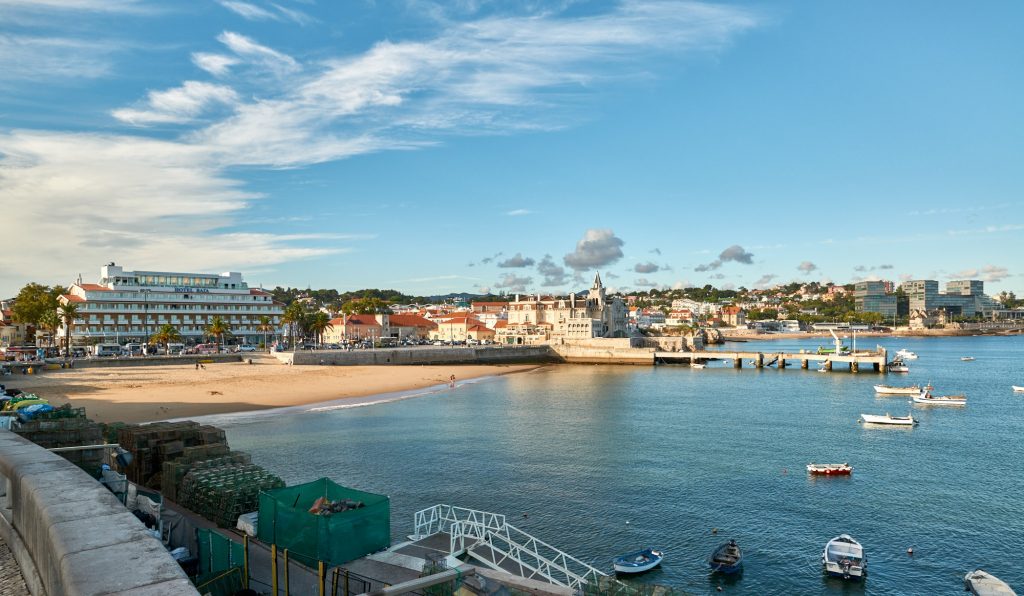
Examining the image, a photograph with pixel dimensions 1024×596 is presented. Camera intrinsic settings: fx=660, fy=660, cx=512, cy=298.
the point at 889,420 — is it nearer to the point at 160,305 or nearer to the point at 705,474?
the point at 705,474

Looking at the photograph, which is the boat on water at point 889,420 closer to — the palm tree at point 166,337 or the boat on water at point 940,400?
the boat on water at point 940,400

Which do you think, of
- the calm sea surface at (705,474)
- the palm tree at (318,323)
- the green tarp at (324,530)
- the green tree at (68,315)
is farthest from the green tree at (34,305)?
the green tarp at (324,530)

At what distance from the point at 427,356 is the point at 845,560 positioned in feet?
285

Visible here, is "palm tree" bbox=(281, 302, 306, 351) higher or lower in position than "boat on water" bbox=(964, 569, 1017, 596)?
higher

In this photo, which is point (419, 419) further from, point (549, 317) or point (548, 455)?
point (549, 317)

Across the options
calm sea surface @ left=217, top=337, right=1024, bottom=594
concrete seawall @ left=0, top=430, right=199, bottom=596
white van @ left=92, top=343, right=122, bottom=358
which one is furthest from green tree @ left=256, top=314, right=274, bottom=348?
concrete seawall @ left=0, top=430, right=199, bottom=596

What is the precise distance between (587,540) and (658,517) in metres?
4.33

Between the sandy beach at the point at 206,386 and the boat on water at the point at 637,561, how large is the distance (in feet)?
121

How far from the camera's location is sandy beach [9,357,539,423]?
169ft

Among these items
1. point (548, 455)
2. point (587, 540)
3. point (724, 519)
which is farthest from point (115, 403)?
point (724, 519)

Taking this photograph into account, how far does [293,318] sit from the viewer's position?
114375 millimetres

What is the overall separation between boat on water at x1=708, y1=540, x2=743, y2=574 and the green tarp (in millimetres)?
12885

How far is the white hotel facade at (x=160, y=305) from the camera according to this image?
97.5 meters

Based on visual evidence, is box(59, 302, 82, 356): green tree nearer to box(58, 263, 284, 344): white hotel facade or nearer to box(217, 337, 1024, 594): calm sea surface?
box(58, 263, 284, 344): white hotel facade
